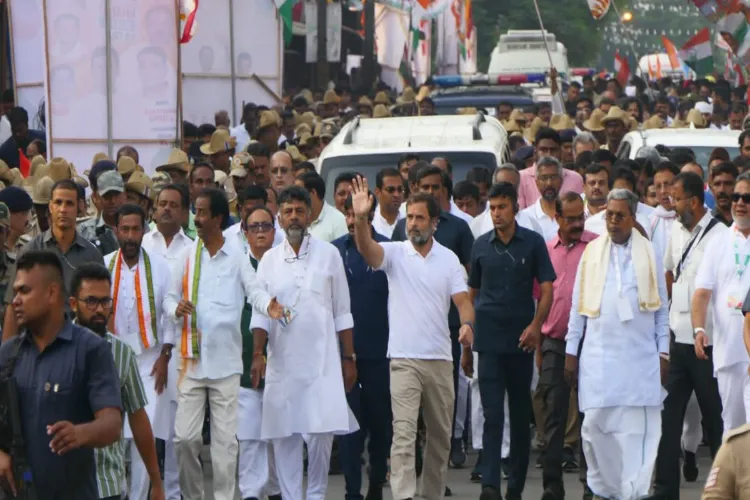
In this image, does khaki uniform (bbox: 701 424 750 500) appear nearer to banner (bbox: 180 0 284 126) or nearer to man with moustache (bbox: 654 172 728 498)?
man with moustache (bbox: 654 172 728 498)

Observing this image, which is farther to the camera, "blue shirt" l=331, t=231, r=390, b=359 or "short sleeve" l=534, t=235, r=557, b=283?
"blue shirt" l=331, t=231, r=390, b=359

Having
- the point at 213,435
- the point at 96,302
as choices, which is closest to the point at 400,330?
the point at 213,435

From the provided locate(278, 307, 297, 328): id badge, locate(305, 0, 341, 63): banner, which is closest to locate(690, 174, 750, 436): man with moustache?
locate(278, 307, 297, 328): id badge

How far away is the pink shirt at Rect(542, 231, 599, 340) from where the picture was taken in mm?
11953

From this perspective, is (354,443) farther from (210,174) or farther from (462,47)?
(462,47)

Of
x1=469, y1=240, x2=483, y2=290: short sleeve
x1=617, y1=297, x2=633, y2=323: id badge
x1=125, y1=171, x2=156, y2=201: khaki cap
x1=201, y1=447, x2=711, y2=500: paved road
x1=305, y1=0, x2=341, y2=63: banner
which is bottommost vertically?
x1=201, y1=447, x2=711, y2=500: paved road

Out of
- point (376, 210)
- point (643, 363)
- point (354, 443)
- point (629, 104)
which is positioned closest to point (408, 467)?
point (354, 443)

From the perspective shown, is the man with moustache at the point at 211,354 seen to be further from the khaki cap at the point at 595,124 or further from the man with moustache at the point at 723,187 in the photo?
the khaki cap at the point at 595,124

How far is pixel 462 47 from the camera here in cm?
4884

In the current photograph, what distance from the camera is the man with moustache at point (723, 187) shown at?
40.5ft

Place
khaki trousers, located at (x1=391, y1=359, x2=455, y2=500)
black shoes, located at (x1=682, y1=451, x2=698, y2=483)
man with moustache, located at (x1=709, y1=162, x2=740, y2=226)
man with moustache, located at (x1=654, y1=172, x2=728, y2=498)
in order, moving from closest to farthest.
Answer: khaki trousers, located at (x1=391, y1=359, x2=455, y2=500), man with moustache, located at (x1=654, y1=172, x2=728, y2=498), man with moustache, located at (x1=709, y1=162, x2=740, y2=226), black shoes, located at (x1=682, y1=451, x2=698, y2=483)

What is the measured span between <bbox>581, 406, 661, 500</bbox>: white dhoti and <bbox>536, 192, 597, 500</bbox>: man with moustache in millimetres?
600

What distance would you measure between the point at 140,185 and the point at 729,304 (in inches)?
178

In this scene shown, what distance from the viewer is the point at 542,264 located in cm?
1176
